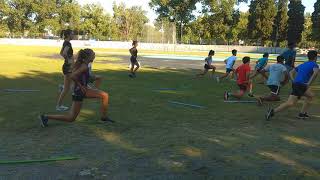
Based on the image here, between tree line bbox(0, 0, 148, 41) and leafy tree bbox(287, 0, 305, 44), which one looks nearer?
leafy tree bbox(287, 0, 305, 44)

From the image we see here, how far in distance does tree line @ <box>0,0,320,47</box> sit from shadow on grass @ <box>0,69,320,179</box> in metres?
66.1

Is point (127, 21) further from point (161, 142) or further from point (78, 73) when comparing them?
point (161, 142)

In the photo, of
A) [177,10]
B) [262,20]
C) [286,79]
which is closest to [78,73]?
[286,79]

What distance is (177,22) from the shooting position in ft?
290

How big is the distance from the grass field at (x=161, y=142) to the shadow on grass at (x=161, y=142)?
0.01m

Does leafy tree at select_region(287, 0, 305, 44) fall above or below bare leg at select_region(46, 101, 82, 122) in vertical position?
above

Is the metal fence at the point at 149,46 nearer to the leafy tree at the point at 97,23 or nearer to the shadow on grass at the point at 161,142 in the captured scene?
the leafy tree at the point at 97,23

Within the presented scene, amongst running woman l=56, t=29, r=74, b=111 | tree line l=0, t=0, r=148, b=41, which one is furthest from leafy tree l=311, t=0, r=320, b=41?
running woman l=56, t=29, r=74, b=111

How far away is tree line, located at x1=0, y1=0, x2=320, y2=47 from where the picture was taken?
78.7 m

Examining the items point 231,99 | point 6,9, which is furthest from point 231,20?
point 231,99

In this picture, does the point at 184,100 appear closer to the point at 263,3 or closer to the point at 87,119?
the point at 87,119

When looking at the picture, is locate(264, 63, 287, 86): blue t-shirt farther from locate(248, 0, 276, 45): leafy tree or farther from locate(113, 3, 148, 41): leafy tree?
locate(113, 3, 148, 41): leafy tree

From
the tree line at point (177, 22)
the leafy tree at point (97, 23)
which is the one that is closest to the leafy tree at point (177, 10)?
the tree line at point (177, 22)

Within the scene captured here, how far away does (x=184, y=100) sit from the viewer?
12156 mm
